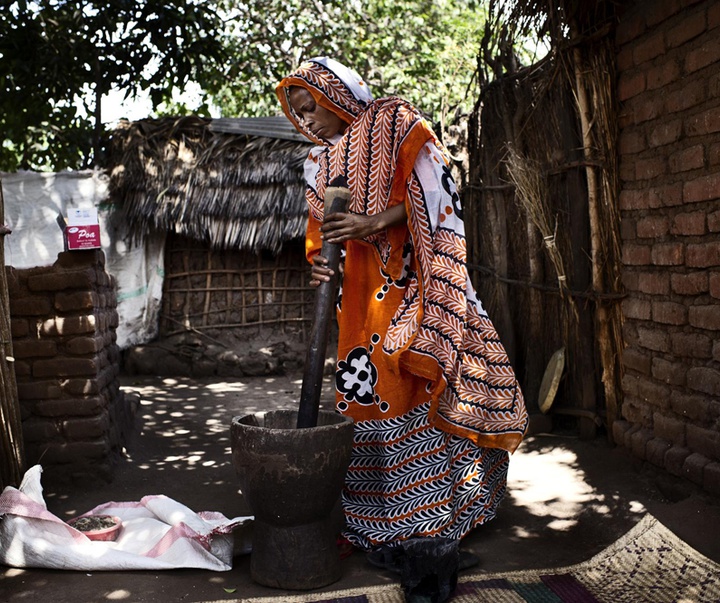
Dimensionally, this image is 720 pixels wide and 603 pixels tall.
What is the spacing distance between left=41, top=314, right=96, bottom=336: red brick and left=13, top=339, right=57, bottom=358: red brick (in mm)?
57

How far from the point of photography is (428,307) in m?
2.94

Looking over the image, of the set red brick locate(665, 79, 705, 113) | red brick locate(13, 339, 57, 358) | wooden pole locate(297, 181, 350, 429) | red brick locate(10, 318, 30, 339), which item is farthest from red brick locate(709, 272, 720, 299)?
red brick locate(10, 318, 30, 339)

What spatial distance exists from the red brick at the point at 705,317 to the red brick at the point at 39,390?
3148 millimetres

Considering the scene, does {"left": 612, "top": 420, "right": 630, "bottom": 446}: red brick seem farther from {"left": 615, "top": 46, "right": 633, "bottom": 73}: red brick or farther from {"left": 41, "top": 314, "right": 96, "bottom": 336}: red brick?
{"left": 41, "top": 314, "right": 96, "bottom": 336}: red brick

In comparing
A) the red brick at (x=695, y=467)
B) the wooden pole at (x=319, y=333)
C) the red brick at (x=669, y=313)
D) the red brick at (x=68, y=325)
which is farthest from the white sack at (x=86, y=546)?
the red brick at (x=669, y=313)

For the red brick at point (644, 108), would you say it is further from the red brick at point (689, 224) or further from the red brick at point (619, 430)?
the red brick at point (619, 430)

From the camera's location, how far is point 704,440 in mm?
3395

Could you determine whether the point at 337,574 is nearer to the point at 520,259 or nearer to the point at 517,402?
the point at 517,402

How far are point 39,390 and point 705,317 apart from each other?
10.7 ft

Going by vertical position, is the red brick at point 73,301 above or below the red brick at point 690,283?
below

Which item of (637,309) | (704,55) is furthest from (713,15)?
(637,309)

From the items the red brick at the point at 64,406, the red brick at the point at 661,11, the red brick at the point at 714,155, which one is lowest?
the red brick at the point at 64,406

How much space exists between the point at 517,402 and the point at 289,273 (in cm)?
575

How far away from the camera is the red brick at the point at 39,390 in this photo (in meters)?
4.07
